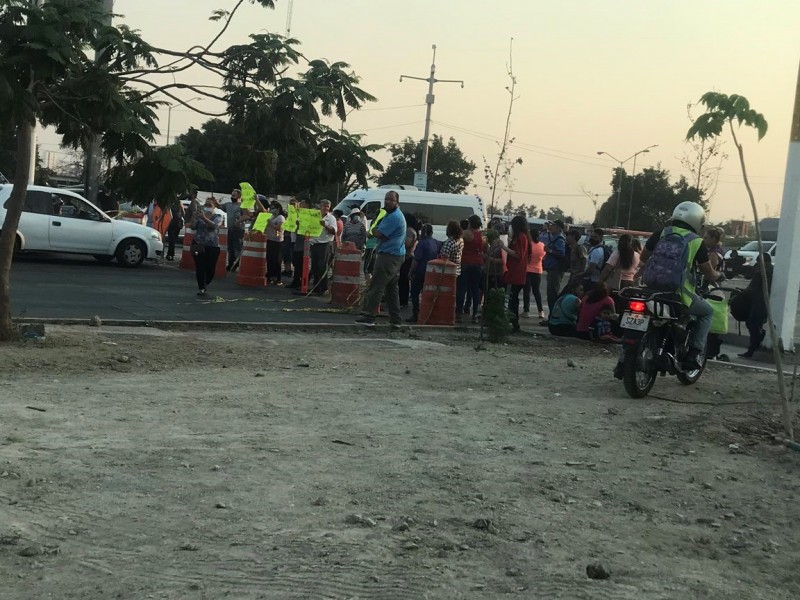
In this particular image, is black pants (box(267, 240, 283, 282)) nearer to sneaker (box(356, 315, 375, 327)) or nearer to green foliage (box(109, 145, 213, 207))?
sneaker (box(356, 315, 375, 327))

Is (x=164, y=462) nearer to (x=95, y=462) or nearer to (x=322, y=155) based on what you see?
(x=95, y=462)

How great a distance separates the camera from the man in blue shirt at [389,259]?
609 inches

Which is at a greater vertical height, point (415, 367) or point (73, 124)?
point (73, 124)

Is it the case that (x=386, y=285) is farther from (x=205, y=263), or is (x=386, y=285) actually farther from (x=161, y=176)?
(x=161, y=176)

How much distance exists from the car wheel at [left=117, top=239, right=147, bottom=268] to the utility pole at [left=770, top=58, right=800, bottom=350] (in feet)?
48.4

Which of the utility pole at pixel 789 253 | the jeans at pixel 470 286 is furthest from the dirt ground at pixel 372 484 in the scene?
the jeans at pixel 470 286

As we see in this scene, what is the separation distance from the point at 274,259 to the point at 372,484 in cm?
1673

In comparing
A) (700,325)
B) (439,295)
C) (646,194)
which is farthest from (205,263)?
(646,194)

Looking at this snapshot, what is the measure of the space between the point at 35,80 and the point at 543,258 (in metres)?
11.3

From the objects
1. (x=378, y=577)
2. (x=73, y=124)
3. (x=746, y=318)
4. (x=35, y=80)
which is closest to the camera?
(x=378, y=577)

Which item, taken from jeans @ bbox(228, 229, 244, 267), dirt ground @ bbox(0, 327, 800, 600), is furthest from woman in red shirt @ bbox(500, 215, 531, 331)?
jeans @ bbox(228, 229, 244, 267)

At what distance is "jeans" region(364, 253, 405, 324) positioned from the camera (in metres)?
15.5

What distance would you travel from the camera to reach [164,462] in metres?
6.56

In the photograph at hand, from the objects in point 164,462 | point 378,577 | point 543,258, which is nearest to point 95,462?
point 164,462
